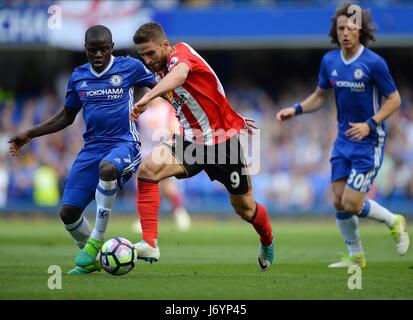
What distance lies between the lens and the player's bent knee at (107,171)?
8.72 m

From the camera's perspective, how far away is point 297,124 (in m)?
23.8

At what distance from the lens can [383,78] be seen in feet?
32.5

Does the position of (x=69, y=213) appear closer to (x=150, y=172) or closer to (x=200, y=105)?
(x=150, y=172)

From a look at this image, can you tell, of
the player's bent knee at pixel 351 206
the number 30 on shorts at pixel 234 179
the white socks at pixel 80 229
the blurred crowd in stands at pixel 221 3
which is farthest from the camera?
the blurred crowd in stands at pixel 221 3

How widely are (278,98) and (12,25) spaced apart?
8031 mm

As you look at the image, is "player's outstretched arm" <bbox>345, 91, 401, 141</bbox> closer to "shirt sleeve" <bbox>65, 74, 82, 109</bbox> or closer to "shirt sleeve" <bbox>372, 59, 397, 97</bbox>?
"shirt sleeve" <bbox>372, 59, 397, 97</bbox>

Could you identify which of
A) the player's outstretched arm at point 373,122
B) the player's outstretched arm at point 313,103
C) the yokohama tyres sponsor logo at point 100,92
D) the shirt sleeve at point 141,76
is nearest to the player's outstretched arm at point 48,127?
the yokohama tyres sponsor logo at point 100,92

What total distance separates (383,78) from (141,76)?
9.02 feet

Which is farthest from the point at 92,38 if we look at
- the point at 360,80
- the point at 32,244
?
the point at 32,244

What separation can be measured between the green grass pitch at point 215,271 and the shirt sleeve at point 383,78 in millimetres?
2027

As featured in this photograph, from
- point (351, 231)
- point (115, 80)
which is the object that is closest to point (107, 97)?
point (115, 80)

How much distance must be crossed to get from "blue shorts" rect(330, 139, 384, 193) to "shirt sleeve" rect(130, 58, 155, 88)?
2.42m

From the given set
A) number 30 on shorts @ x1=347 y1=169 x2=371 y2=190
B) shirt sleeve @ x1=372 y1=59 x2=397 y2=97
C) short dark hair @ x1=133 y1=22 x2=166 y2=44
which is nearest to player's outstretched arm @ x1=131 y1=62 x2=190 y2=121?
short dark hair @ x1=133 y1=22 x2=166 y2=44

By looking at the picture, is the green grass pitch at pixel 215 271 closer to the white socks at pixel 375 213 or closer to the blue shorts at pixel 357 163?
the white socks at pixel 375 213
